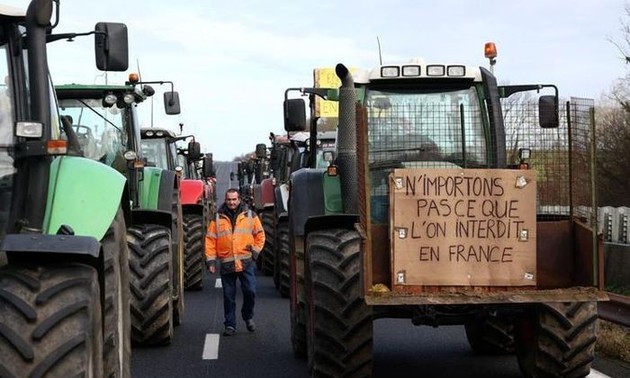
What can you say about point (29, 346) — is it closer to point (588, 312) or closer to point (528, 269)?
point (528, 269)

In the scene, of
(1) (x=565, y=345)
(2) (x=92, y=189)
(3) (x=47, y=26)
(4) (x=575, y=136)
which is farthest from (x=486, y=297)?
(3) (x=47, y=26)

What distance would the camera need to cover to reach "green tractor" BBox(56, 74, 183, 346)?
991 cm

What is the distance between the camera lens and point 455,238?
7.10 meters

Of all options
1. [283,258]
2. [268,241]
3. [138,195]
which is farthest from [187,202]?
[138,195]

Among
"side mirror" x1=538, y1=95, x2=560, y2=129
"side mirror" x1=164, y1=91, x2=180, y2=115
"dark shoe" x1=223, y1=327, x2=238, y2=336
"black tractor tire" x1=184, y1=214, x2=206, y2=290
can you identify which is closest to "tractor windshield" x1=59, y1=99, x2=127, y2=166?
"side mirror" x1=164, y1=91, x2=180, y2=115

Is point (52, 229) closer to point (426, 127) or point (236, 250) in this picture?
point (426, 127)

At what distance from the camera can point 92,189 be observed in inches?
200

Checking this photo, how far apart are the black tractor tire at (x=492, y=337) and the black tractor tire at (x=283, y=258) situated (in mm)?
5146

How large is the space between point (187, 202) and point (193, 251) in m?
1.29

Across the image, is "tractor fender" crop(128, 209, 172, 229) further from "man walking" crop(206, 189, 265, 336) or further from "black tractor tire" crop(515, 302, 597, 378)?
"black tractor tire" crop(515, 302, 597, 378)

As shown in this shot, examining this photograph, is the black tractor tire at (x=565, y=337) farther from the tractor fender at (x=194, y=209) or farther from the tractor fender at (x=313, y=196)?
the tractor fender at (x=194, y=209)

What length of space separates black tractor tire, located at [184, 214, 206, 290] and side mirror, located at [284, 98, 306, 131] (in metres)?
6.48

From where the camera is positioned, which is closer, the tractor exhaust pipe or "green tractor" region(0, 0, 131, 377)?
"green tractor" region(0, 0, 131, 377)

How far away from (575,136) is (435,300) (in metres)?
1.76
